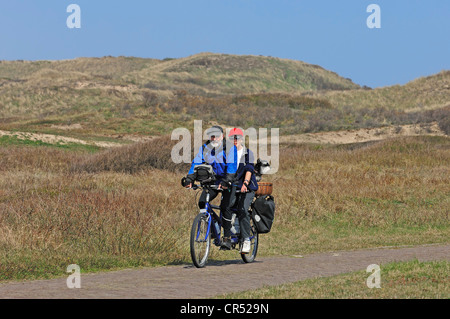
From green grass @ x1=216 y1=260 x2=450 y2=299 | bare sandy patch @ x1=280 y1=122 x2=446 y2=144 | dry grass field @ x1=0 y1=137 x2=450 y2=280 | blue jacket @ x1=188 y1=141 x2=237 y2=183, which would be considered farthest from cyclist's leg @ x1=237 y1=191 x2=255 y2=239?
bare sandy patch @ x1=280 y1=122 x2=446 y2=144

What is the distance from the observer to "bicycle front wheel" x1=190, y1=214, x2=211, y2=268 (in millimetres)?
11317

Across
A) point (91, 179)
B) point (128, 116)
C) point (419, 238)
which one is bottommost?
point (419, 238)

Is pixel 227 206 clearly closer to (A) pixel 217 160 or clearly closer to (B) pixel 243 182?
(B) pixel 243 182

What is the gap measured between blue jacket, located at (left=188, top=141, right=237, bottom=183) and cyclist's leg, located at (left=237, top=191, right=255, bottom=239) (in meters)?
0.57

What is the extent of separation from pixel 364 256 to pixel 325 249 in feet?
6.31

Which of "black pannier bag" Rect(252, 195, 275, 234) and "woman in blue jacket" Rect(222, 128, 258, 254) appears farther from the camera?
"black pannier bag" Rect(252, 195, 275, 234)

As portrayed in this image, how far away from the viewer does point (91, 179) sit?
970 inches

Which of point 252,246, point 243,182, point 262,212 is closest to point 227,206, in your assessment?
point 243,182

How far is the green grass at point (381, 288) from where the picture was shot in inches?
341

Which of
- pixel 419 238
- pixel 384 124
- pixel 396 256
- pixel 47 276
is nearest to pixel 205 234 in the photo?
pixel 47 276

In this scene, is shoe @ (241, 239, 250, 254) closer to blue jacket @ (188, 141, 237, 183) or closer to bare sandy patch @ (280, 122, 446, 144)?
blue jacket @ (188, 141, 237, 183)

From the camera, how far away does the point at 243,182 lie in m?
11.7

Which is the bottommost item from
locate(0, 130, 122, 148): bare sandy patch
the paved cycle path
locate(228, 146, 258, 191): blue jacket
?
the paved cycle path
